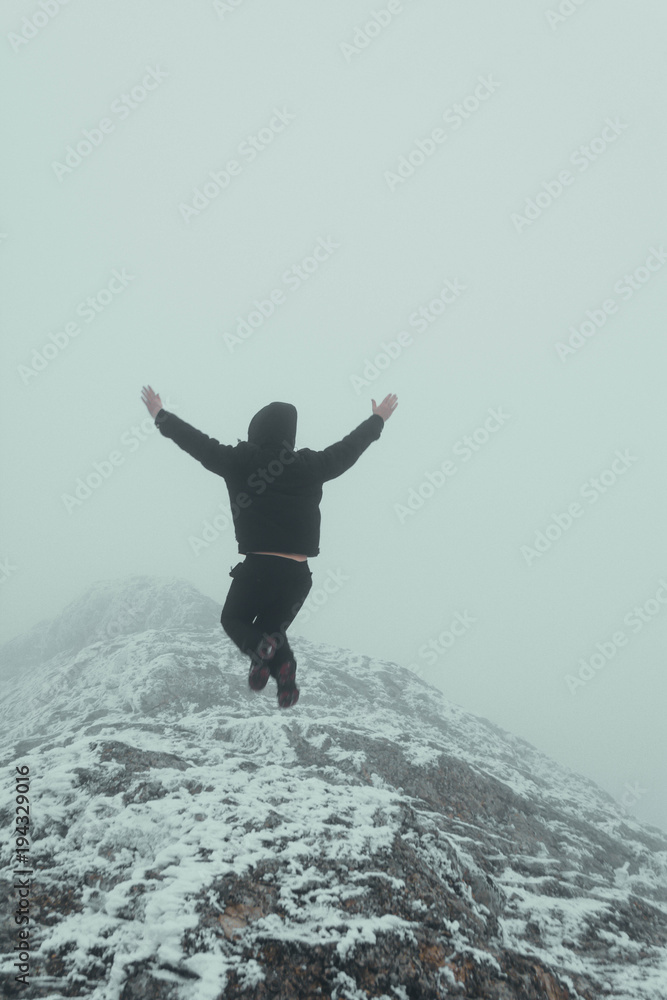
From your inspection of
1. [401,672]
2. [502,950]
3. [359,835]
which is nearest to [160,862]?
[359,835]

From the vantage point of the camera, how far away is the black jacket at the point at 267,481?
5473 millimetres

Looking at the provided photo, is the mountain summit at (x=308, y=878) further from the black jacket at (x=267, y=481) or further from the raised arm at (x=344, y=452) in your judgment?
the raised arm at (x=344, y=452)

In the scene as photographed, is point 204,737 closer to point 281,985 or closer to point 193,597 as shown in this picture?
point 281,985

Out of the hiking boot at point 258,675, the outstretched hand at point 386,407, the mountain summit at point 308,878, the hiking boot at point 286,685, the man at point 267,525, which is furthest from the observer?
the outstretched hand at point 386,407

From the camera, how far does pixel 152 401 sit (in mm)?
5770

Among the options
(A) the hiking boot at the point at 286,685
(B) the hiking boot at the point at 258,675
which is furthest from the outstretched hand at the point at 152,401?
(A) the hiking boot at the point at 286,685

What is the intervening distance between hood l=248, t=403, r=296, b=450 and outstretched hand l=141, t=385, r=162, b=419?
1.10 metres

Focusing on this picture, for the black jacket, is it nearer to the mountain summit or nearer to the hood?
the hood

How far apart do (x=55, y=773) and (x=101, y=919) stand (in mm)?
3310

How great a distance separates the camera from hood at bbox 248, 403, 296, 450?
576cm

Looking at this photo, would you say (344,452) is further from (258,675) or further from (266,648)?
(258,675)

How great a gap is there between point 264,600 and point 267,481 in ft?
4.55

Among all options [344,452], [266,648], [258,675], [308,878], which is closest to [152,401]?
[344,452]

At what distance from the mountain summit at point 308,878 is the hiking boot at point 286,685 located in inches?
74.6
